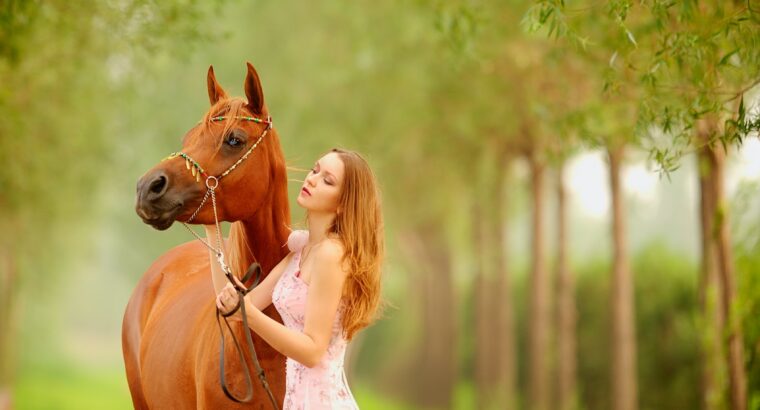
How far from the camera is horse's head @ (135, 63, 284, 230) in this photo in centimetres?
429

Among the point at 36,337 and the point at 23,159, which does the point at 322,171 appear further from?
the point at 36,337

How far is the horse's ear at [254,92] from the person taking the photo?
14.9 ft

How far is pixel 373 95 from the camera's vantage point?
1942cm

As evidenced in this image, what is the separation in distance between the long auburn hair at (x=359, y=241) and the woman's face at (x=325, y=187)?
3 cm

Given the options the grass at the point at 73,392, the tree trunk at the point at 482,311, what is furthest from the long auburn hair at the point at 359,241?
the grass at the point at 73,392

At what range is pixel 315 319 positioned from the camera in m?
4.24

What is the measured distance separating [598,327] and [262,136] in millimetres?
14165

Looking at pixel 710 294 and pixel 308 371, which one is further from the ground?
pixel 710 294

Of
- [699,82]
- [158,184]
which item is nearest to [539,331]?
[699,82]

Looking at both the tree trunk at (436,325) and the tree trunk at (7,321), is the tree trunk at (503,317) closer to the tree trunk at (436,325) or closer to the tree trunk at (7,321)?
the tree trunk at (436,325)

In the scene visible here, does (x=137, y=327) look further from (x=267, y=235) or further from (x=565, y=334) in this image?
(x=565, y=334)

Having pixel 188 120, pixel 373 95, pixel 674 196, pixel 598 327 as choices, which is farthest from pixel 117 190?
pixel 674 196

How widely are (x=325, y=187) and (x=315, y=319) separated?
1.90 ft

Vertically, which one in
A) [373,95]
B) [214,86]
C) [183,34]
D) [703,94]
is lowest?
[214,86]
